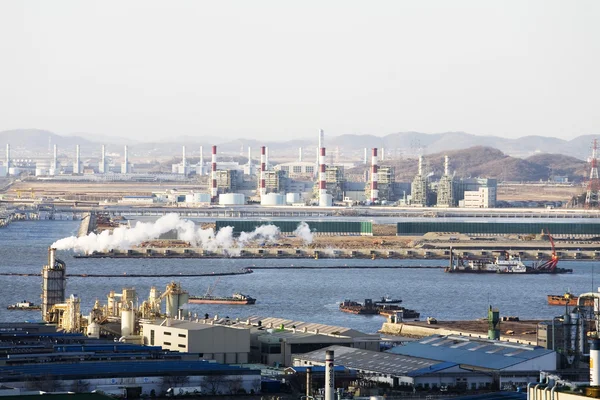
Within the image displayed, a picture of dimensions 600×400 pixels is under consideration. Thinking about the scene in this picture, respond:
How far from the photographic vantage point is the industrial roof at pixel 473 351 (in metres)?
26.6

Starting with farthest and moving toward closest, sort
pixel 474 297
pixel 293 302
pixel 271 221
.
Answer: pixel 271 221 < pixel 474 297 < pixel 293 302

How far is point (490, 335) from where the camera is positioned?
30.8m

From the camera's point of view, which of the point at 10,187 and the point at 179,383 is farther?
the point at 10,187

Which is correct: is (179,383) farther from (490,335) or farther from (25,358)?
(490,335)

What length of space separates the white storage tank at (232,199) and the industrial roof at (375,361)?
78516mm

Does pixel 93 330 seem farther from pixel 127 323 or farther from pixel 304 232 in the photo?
pixel 304 232

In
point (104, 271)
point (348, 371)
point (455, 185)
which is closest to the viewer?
point (348, 371)

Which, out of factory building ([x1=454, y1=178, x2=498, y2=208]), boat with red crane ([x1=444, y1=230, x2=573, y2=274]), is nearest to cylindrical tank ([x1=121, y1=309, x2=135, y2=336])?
boat with red crane ([x1=444, y1=230, x2=573, y2=274])

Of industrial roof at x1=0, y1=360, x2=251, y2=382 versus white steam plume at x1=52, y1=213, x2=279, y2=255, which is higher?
white steam plume at x1=52, y1=213, x2=279, y2=255

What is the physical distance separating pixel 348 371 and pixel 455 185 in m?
83.2

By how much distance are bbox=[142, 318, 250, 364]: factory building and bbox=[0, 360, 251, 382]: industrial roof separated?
259 centimetres

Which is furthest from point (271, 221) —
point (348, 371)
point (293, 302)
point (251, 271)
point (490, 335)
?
point (348, 371)

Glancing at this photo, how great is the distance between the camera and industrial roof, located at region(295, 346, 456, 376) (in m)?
25.8

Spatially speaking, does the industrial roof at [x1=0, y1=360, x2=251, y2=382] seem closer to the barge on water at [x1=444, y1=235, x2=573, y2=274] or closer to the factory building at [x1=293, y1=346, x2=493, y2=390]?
the factory building at [x1=293, y1=346, x2=493, y2=390]
